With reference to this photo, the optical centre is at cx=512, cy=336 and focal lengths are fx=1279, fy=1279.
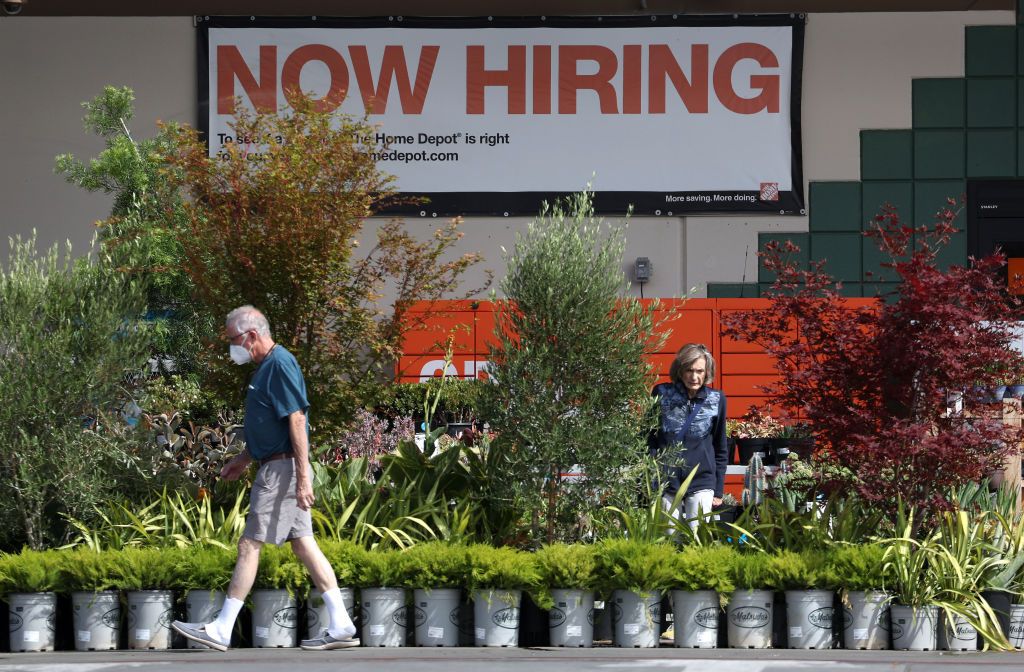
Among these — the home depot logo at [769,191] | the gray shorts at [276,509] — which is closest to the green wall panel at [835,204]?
the home depot logo at [769,191]

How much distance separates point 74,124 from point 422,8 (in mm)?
4246

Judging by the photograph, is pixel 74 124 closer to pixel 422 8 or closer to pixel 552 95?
pixel 422 8

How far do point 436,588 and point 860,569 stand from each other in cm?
198

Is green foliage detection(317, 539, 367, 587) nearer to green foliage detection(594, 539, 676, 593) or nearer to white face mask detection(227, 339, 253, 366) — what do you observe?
white face mask detection(227, 339, 253, 366)

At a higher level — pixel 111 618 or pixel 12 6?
pixel 12 6

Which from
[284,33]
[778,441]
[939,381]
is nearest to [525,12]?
[284,33]

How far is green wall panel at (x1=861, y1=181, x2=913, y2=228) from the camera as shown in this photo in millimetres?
14516

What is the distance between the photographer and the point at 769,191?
14.5 m

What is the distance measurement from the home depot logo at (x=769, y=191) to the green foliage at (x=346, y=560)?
370 inches

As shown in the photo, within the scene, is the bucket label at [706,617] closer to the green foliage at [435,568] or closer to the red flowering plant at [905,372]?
the red flowering plant at [905,372]

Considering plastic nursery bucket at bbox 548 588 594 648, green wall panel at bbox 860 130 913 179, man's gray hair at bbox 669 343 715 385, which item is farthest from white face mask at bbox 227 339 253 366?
green wall panel at bbox 860 130 913 179

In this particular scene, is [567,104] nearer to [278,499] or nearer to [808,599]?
[808,599]

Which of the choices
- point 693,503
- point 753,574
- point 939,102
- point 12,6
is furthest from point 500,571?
point 939,102

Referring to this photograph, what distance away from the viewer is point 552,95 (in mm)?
14578
